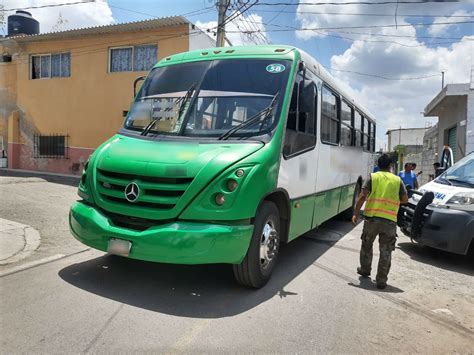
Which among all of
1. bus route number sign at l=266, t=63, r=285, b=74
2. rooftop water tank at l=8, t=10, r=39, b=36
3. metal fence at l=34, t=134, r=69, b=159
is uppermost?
rooftop water tank at l=8, t=10, r=39, b=36

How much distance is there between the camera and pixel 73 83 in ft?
59.0

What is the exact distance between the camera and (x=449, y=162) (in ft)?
36.7

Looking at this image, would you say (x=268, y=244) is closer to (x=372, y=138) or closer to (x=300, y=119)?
(x=300, y=119)

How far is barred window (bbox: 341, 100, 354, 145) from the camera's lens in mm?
7756

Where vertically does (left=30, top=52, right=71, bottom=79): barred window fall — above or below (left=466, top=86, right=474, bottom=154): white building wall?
above

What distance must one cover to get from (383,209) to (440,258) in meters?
2.48

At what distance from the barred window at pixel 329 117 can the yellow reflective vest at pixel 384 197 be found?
4.42 ft

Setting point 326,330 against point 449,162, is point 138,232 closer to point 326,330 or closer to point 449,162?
point 326,330

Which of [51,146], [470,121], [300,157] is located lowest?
[300,157]

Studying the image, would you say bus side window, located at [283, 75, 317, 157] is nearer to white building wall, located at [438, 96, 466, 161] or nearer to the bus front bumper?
the bus front bumper

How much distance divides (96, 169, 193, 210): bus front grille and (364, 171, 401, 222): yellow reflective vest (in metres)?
2.50

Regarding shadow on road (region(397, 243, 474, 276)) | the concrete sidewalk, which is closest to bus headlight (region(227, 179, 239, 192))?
the concrete sidewalk

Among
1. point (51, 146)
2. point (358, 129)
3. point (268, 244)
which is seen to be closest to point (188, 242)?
point (268, 244)

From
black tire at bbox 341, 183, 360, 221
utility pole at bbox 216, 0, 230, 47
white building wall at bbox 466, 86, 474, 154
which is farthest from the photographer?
white building wall at bbox 466, 86, 474, 154
